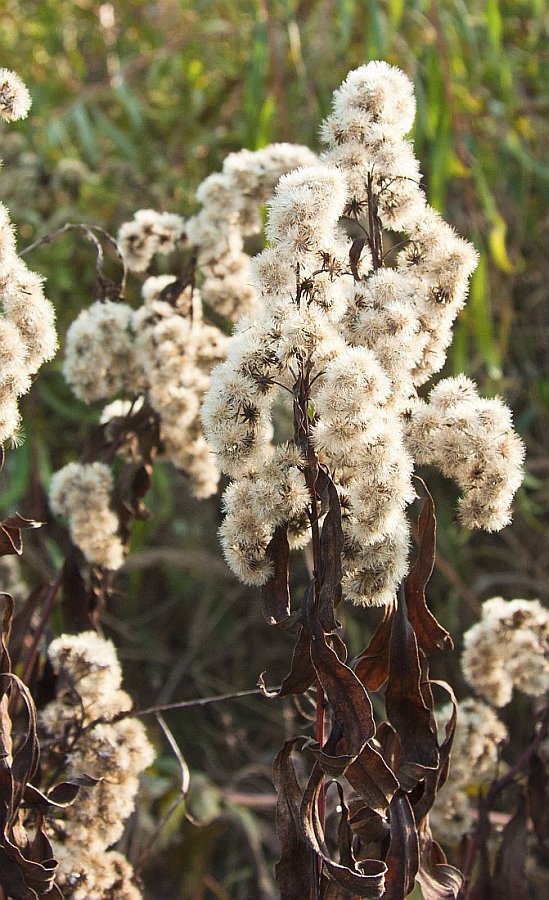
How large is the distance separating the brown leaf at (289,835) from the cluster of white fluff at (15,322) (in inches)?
14.3

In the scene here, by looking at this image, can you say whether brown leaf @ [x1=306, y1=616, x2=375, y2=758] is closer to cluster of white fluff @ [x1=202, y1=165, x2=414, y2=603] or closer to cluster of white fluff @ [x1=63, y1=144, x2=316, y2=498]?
cluster of white fluff @ [x1=202, y1=165, x2=414, y2=603]

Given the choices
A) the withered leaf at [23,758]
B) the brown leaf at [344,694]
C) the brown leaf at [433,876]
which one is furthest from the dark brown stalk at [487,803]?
the withered leaf at [23,758]

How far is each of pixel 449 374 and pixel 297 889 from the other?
72.5 inches

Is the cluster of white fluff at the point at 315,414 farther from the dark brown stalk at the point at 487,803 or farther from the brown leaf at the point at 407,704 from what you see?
the dark brown stalk at the point at 487,803

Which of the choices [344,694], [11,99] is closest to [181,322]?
[11,99]

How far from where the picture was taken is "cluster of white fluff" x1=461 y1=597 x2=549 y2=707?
1.27m

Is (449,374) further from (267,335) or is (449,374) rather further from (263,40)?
(267,335)

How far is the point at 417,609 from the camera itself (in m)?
0.95

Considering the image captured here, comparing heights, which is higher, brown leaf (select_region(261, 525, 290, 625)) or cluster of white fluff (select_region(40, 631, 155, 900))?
brown leaf (select_region(261, 525, 290, 625))

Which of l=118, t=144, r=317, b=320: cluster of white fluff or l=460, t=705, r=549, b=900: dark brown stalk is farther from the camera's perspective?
l=118, t=144, r=317, b=320: cluster of white fluff

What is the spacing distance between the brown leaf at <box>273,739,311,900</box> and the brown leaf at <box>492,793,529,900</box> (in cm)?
35

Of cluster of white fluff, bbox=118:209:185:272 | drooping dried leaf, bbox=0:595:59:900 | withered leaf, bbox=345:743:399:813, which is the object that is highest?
cluster of white fluff, bbox=118:209:185:272

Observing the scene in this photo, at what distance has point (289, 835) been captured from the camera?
3.00ft

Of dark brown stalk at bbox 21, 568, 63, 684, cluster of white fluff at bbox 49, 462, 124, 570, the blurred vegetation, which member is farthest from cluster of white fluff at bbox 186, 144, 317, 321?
the blurred vegetation
